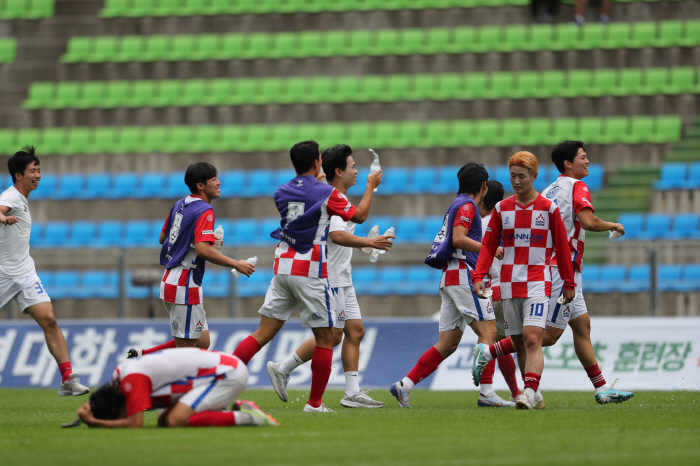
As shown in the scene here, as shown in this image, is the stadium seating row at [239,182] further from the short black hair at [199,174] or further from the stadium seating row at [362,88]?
the short black hair at [199,174]

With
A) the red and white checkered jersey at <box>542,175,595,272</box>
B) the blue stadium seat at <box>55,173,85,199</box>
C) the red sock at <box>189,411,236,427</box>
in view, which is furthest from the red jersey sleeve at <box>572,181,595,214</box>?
the blue stadium seat at <box>55,173,85,199</box>

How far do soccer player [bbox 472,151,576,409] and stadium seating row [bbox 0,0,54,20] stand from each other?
19324mm

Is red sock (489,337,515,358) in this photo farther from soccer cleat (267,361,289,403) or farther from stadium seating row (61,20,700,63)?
stadium seating row (61,20,700,63)

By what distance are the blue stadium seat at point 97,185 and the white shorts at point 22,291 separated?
10.2m

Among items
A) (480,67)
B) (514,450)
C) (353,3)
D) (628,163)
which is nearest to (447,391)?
(514,450)

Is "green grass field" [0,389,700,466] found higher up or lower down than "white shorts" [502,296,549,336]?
lower down

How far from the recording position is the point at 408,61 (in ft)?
67.7

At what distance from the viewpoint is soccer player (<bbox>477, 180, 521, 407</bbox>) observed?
834cm

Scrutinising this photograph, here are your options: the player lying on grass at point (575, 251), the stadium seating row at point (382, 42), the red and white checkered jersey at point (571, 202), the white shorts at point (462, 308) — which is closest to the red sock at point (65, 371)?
the white shorts at point (462, 308)

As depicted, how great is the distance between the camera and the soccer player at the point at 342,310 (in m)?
7.96

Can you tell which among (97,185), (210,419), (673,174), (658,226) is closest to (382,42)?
(97,185)

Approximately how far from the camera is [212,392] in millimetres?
6273

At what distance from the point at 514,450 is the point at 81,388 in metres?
4.79

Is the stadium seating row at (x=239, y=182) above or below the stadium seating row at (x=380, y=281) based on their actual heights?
above
